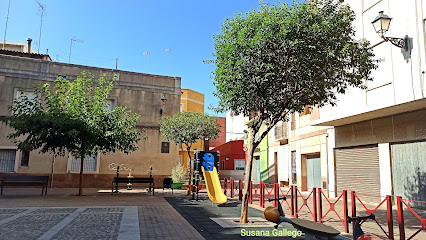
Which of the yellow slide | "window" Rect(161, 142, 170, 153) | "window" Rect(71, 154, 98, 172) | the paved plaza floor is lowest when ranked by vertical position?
the paved plaza floor

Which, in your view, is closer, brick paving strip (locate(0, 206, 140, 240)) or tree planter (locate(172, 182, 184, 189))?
brick paving strip (locate(0, 206, 140, 240))

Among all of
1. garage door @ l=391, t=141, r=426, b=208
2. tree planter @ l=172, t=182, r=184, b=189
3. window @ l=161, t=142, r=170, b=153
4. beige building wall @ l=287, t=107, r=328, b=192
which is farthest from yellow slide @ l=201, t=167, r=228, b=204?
window @ l=161, t=142, r=170, b=153

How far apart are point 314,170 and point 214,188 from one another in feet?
30.3

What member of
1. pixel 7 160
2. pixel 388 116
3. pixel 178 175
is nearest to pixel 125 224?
pixel 388 116

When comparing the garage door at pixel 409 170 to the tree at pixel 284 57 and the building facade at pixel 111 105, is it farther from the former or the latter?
the building facade at pixel 111 105

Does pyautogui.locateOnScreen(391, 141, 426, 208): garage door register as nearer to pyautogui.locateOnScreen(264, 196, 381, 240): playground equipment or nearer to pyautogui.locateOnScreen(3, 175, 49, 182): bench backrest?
pyautogui.locateOnScreen(264, 196, 381, 240): playground equipment

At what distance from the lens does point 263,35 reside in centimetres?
696

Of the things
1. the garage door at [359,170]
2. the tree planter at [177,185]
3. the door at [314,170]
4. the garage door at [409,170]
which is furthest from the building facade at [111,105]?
the garage door at [409,170]

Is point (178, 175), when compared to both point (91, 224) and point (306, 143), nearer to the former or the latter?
point (306, 143)

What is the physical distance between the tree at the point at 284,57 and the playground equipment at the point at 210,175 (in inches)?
138

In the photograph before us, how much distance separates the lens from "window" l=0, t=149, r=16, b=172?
62.8 ft

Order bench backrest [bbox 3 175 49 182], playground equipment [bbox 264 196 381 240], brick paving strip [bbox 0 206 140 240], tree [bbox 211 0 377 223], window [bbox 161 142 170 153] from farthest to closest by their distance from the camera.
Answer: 1. window [bbox 161 142 170 153]
2. bench backrest [bbox 3 175 49 182]
3. tree [bbox 211 0 377 223]
4. brick paving strip [bbox 0 206 140 240]
5. playground equipment [bbox 264 196 381 240]

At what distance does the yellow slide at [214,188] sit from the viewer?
11.0 m

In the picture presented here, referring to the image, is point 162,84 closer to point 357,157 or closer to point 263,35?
point 357,157
